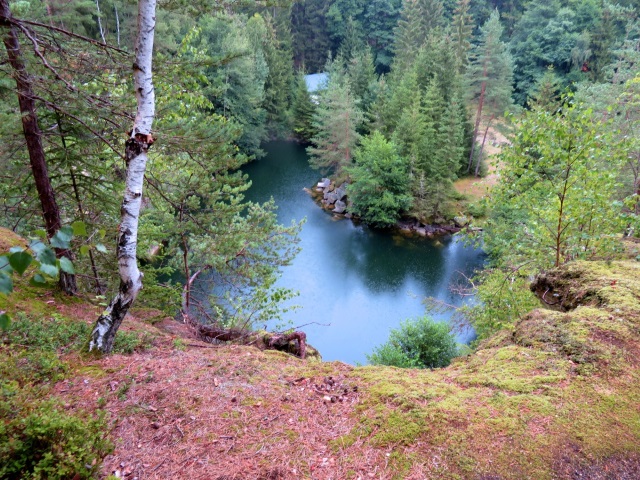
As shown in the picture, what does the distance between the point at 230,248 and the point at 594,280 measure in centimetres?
601

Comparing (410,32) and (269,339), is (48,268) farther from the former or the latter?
(410,32)

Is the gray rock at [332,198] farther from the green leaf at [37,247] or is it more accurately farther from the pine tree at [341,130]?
the green leaf at [37,247]

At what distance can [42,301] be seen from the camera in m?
4.57

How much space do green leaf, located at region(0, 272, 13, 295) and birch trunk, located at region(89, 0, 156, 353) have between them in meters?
2.35

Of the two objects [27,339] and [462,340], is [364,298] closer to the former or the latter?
[462,340]

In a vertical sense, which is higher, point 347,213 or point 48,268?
point 48,268

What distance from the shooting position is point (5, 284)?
1001 mm

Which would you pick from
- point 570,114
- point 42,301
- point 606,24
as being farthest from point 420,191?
point 606,24

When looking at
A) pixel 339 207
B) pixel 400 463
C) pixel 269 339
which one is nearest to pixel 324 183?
pixel 339 207

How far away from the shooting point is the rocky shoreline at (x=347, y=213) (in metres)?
21.5

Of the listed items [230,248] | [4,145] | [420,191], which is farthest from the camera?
[420,191]

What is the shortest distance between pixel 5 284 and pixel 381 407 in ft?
8.34

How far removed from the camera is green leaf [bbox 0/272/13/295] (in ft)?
3.23

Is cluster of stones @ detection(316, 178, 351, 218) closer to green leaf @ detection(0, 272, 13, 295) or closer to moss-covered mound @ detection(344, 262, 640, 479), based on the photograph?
moss-covered mound @ detection(344, 262, 640, 479)
